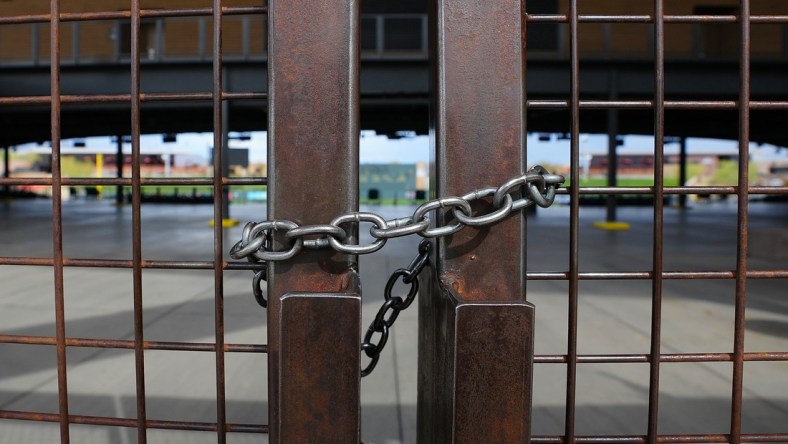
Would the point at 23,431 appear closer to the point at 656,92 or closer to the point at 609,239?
the point at 656,92

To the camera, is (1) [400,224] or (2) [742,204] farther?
(2) [742,204]

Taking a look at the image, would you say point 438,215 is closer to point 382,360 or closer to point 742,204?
point 742,204

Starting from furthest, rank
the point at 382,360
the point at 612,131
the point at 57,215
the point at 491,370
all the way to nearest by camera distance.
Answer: the point at 612,131 → the point at 382,360 → the point at 57,215 → the point at 491,370

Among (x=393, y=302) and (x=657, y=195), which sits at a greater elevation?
(x=657, y=195)

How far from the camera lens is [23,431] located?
270 cm

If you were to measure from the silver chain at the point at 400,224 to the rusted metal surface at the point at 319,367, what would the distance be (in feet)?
0.33

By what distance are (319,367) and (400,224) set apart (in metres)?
0.31

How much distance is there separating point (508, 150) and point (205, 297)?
5.34 meters

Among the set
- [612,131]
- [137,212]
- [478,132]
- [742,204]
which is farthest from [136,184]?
[612,131]

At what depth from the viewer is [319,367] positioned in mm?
985

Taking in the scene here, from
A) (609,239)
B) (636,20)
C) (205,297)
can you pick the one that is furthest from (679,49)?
(636,20)

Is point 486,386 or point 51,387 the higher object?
point 486,386

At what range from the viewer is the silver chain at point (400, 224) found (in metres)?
0.98

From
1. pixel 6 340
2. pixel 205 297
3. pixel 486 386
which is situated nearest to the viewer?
pixel 486 386
